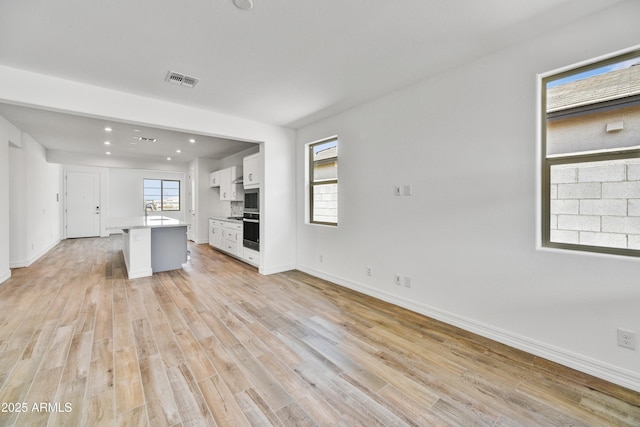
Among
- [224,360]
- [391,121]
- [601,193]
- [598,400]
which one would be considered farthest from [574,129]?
[224,360]

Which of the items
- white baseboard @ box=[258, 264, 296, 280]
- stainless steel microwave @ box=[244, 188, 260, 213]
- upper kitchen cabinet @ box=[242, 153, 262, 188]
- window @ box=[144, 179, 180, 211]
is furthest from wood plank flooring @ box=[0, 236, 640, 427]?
window @ box=[144, 179, 180, 211]

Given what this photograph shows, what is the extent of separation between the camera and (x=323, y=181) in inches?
177

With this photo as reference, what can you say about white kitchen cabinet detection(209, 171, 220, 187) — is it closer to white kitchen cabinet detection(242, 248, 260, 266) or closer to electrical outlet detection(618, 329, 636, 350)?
white kitchen cabinet detection(242, 248, 260, 266)

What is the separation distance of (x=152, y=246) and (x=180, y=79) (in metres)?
3.13

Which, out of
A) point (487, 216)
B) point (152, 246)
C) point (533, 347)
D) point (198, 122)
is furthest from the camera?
point (152, 246)

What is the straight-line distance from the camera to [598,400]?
1714mm

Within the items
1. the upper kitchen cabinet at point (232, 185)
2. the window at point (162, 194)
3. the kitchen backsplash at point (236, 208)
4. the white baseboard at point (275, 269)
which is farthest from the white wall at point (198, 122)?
the window at point (162, 194)

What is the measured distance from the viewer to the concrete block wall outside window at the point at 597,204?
74.4 inches

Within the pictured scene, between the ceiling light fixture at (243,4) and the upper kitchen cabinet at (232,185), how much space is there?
4919 mm

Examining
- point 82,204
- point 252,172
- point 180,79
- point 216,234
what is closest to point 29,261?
point 216,234

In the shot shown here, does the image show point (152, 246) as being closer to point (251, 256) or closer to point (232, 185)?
point (251, 256)

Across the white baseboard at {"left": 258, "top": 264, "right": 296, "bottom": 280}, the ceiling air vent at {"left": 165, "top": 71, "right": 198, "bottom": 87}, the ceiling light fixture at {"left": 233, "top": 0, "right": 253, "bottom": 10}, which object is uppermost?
the ceiling air vent at {"left": 165, "top": 71, "right": 198, "bottom": 87}

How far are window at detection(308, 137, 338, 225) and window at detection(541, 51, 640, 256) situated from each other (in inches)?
104

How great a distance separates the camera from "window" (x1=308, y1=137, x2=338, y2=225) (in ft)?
14.1
